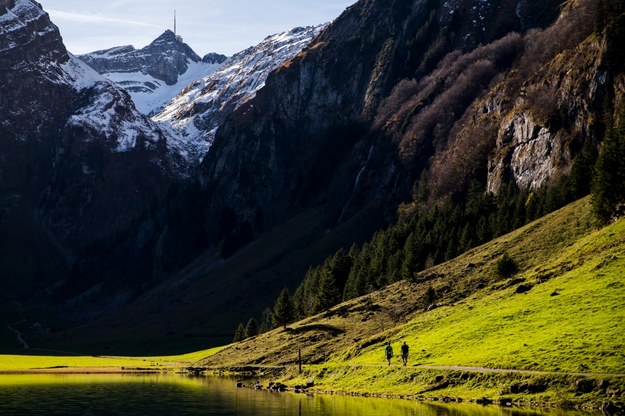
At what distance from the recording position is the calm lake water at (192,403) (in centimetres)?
5906

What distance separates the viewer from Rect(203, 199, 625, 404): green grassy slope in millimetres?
63750

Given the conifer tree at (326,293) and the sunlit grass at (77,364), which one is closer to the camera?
the conifer tree at (326,293)

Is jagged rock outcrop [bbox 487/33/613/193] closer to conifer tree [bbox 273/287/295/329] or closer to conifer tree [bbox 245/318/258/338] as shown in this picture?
conifer tree [bbox 273/287/295/329]

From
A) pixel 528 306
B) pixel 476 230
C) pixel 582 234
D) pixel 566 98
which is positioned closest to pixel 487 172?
pixel 566 98

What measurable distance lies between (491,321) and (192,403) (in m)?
33.7

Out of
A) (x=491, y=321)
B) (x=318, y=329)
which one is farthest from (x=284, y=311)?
(x=491, y=321)

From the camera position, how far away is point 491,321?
81.6 meters

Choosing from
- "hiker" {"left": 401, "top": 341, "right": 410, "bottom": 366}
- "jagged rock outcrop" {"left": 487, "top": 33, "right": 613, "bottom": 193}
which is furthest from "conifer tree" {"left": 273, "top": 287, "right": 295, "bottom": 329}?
"hiker" {"left": 401, "top": 341, "right": 410, "bottom": 366}

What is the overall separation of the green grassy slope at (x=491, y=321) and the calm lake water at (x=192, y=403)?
5865 mm

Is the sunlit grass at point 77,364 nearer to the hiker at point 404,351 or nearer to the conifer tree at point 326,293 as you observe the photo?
the conifer tree at point 326,293

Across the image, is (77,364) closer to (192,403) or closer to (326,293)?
(326,293)

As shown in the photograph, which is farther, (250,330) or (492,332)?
(250,330)

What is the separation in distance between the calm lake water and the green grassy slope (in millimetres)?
5865

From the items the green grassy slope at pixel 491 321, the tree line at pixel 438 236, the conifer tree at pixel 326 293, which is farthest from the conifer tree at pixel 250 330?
the conifer tree at pixel 326 293
